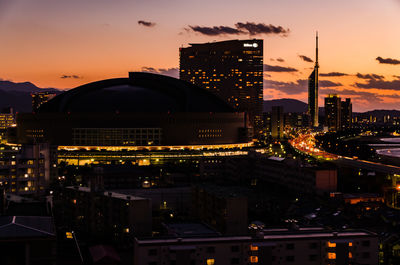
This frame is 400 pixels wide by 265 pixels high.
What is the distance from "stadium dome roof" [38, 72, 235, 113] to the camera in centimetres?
11575

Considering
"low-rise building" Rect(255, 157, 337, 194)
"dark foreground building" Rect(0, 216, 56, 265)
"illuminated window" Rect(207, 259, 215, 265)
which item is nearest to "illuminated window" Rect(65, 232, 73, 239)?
"dark foreground building" Rect(0, 216, 56, 265)

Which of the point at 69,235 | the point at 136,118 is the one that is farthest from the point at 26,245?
the point at 136,118

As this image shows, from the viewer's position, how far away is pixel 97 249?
114 feet

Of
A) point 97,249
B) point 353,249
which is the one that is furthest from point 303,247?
point 97,249

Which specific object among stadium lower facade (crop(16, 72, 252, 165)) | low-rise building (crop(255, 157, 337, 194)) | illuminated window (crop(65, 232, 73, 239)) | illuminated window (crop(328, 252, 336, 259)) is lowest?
illuminated window (crop(65, 232, 73, 239))

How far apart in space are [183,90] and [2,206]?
83.1 m

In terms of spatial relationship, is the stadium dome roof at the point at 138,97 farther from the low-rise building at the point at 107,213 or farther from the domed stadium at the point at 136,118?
the low-rise building at the point at 107,213

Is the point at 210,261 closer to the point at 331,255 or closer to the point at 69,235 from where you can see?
the point at 331,255

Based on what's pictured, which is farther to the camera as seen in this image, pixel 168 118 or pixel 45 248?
pixel 168 118

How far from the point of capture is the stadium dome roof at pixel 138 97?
115750 mm

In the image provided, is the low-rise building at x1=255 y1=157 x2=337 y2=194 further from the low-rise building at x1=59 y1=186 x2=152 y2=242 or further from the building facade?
the building facade

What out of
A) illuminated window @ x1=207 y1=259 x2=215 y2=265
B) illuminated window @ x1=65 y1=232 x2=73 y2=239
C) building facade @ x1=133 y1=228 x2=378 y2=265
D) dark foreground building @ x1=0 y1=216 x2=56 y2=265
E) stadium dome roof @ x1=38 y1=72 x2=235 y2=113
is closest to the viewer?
dark foreground building @ x1=0 y1=216 x2=56 y2=265

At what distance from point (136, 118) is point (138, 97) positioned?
7777 mm

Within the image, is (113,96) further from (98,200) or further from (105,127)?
(98,200)
